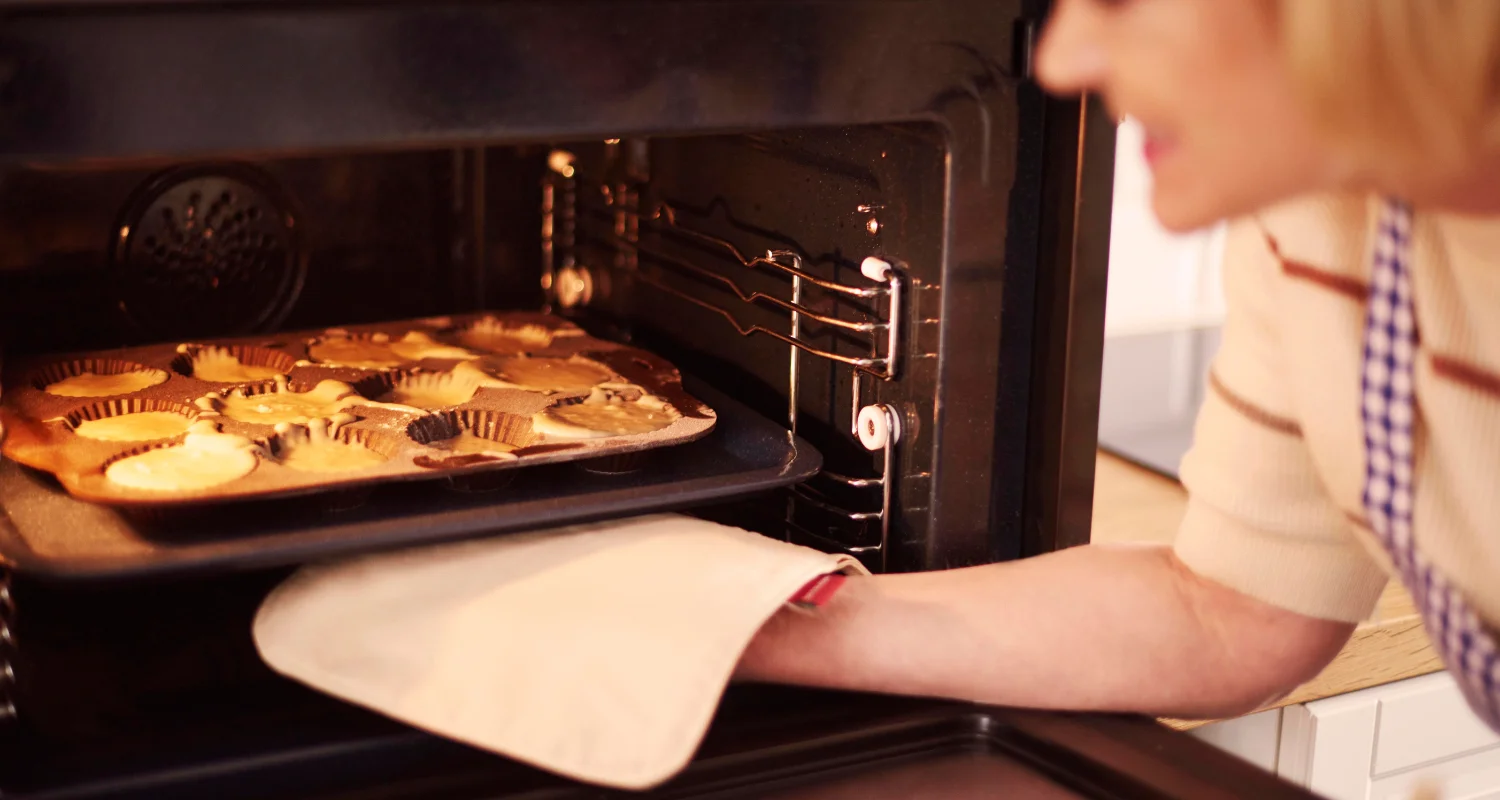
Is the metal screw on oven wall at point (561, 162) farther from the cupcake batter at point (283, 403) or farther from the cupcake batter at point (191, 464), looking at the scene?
the cupcake batter at point (191, 464)

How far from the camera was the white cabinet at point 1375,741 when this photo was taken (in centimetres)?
130

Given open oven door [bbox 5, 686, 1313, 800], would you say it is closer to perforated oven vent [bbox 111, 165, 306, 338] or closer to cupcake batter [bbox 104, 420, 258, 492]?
cupcake batter [bbox 104, 420, 258, 492]

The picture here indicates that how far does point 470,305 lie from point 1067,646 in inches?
32.2

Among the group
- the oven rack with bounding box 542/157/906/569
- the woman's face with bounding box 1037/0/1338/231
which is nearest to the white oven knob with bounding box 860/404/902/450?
the oven rack with bounding box 542/157/906/569

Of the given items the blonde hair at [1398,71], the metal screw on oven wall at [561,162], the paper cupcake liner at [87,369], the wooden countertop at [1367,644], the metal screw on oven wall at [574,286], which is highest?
the blonde hair at [1398,71]

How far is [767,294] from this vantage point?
1.23 metres

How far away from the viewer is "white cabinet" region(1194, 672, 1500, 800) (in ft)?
4.28

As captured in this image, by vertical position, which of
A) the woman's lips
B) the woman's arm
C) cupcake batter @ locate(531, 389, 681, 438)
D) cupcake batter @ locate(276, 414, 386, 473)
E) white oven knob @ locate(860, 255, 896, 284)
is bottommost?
the woman's arm

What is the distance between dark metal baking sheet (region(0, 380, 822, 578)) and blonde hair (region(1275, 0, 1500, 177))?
0.54m

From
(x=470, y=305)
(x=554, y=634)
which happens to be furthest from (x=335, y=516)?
(x=470, y=305)

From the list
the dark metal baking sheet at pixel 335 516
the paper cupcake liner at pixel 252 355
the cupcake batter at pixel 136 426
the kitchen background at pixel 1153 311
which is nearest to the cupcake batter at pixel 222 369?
the paper cupcake liner at pixel 252 355

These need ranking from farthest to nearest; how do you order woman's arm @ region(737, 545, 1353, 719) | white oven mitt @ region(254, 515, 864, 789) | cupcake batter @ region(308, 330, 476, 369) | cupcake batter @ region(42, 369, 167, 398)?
cupcake batter @ region(308, 330, 476, 369)
cupcake batter @ region(42, 369, 167, 398)
woman's arm @ region(737, 545, 1353, 719)
white oven mitt @ region(254, 515, 864, 789)

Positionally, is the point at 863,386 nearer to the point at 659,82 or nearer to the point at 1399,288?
the point at 659,82

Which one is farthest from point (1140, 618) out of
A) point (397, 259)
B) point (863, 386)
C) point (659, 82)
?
point (397, 259)
